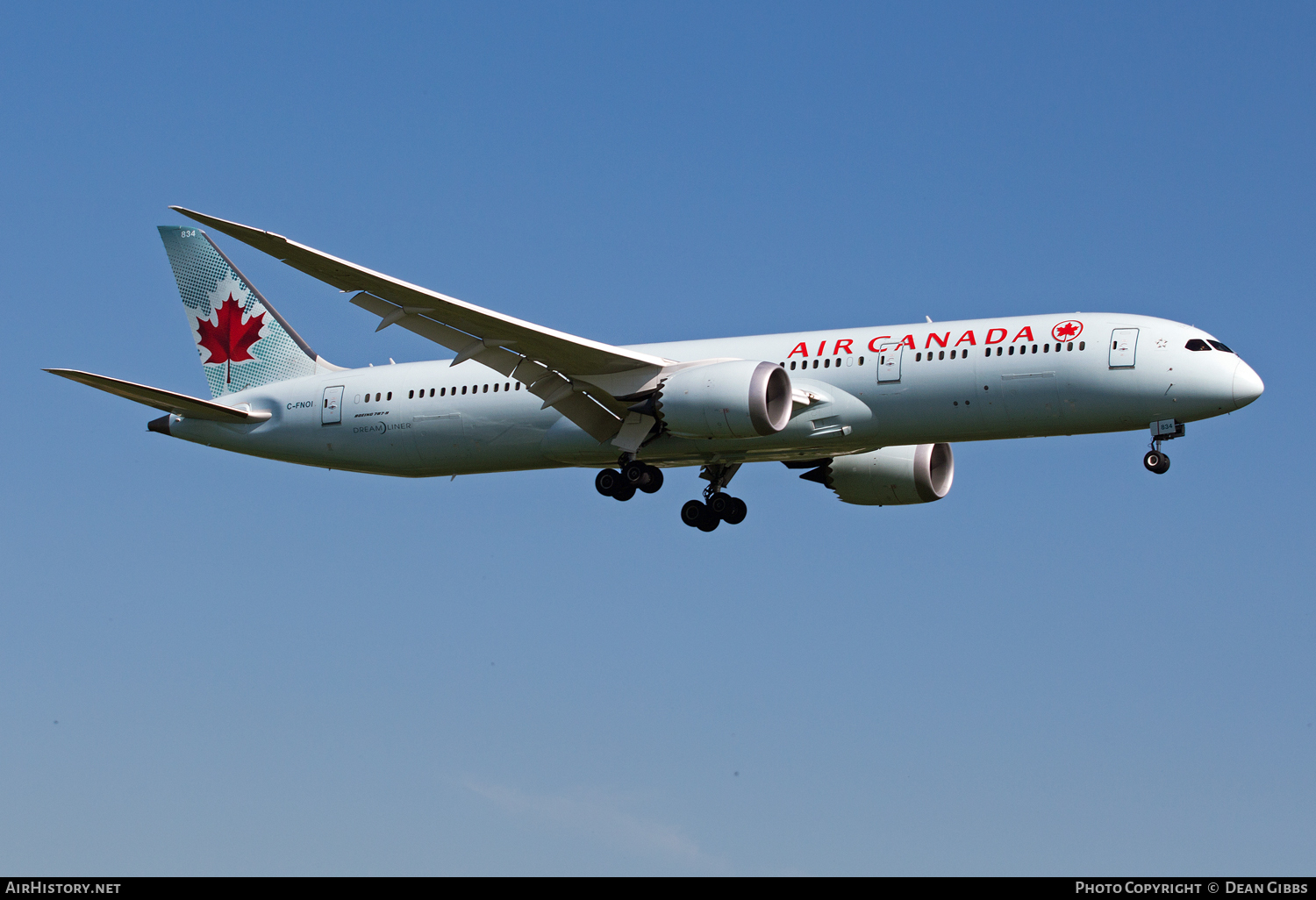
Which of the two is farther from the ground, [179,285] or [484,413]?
[179,285]

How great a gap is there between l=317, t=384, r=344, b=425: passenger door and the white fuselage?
0.07 metres

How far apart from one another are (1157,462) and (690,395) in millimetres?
10296

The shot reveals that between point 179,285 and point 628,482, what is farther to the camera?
point 179,285

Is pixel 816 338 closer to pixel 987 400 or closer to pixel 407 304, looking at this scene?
pixel 987 400

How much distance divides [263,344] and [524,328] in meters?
11.7

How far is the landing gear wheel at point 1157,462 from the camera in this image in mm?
33969

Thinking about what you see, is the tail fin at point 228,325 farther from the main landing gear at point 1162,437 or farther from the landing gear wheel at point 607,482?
the main landing gear at point 1162,437

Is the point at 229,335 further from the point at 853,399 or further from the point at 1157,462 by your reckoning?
the point at 1157,462

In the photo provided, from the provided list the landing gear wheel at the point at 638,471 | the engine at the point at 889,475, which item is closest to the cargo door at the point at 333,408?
the landing gear wheel at the point at 638,471

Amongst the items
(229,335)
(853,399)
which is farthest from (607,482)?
(229,335)

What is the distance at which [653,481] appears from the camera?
38.7 meters

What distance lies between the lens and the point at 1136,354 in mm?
34125
